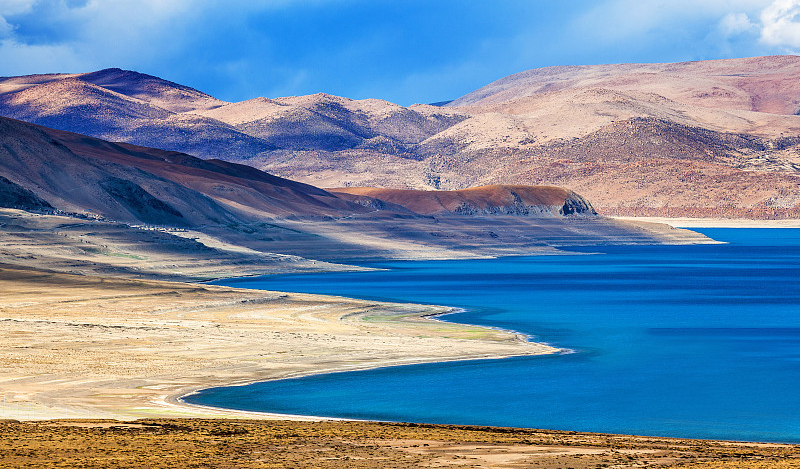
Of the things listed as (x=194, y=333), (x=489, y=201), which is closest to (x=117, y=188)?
(x=194, y=333)

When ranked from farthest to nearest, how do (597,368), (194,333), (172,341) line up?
(194,333) → (172,341) → (597,368)

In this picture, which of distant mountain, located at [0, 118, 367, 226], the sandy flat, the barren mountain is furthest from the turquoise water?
distant mountain, located at [0, 118, 367, 226]

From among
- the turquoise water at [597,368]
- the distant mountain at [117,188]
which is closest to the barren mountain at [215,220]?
the distant mountain at [117,188]

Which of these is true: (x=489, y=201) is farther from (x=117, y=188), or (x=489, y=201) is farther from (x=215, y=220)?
(x=117, y=188)

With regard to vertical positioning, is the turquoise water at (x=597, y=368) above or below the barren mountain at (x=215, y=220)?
below

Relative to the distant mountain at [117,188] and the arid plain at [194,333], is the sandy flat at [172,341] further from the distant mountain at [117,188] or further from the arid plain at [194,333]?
the distant mountain at [117,188]

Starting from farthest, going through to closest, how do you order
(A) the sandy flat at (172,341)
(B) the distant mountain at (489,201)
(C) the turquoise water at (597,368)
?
(B) the distant mountain at (489,201), (C) the turquoise water at (597,368), (A) the sandy flat at (172,341)

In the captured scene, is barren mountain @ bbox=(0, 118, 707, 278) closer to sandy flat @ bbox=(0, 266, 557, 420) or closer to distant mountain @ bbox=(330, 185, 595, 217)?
distant mountain @ bbox=(330, 185, 595, 217)
